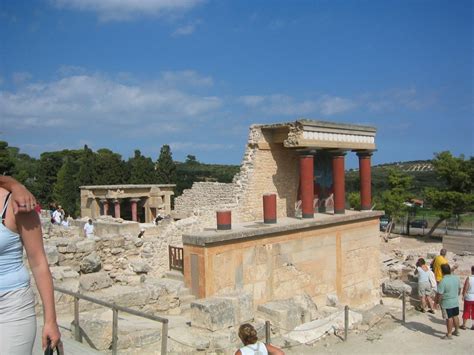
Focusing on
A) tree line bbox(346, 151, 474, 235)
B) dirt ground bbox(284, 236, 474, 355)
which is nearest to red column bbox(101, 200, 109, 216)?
tree line bbox(346, 151, 474, 235)

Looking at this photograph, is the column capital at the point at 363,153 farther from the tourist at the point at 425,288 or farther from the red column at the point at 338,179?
the tourist at the point at 425,288

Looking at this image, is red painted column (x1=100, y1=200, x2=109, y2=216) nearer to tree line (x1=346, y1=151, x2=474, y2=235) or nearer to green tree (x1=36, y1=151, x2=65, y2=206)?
green tree (x1=36, y1=151, x2=65, y2=206)

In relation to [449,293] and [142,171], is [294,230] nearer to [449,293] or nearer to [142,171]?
[449,293]

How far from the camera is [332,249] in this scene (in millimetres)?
13102

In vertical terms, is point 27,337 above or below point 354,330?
above

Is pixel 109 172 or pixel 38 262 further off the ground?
pixel 109 172

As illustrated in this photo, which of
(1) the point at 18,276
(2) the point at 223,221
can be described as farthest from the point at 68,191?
(1) the point at 18,276

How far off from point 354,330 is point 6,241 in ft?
27.3

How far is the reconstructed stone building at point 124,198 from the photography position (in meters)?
25.8

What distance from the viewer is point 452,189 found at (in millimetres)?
34531

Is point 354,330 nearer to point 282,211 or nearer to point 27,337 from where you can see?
point 282,211

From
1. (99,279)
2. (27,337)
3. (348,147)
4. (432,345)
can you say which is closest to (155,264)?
(99,279)

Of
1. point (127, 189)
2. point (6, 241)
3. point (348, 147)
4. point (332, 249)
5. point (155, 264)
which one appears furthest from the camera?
point (127, 189)

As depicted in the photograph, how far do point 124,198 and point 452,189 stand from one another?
2443cm
